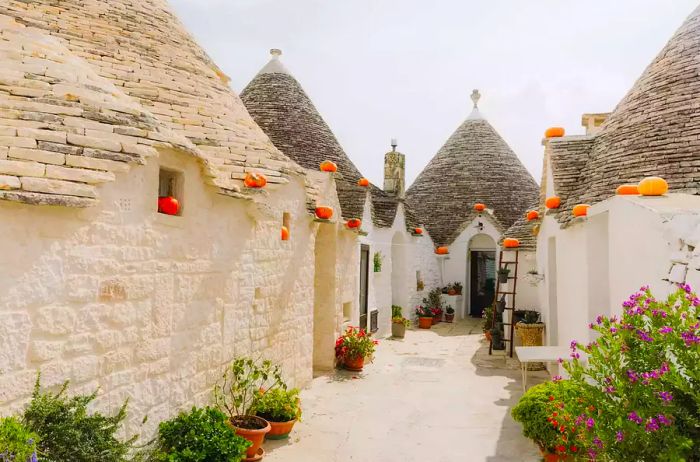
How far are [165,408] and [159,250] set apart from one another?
1560 mm

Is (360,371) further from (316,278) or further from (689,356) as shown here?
(689,356)

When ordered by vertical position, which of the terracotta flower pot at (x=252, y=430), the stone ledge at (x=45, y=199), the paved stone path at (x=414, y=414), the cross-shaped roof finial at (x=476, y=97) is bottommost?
the paved stone path at (x=414, y=414)

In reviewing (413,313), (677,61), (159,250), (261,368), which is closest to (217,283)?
(159,250)

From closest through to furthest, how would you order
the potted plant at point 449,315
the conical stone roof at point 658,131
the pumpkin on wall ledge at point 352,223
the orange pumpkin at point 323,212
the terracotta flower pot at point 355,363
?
1. the conical stone roof at point 658,131
2. the orange pumpkin at point 323,212
3. the terracotta flower pot at point 355,363
4. the pumpkin on wall ledge at point 352,223
5. the potted plant at point 449,315

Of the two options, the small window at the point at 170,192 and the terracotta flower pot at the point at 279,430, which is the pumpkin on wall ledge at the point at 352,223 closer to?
the terracotta flower pot at the point at 279,430

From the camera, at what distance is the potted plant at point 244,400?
598 centimetres

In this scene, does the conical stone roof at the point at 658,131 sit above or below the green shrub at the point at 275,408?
above

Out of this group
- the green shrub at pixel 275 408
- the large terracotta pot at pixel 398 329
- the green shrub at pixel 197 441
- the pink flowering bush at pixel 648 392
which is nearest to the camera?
the pink flowering bush at pixel 648 392

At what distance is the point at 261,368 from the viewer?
7.31m

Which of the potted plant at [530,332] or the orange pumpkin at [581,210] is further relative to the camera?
the potted plant at [530,332]

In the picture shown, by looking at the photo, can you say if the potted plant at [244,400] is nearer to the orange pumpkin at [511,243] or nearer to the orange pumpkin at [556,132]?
the orange pumpkin at [556,132]

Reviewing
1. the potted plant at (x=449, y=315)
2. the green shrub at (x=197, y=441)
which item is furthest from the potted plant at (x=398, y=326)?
the green shrub at (x=197, y=441)

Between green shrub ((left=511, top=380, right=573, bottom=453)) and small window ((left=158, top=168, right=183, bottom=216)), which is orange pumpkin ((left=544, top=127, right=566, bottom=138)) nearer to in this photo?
green shrub ((left=511, top=380, right=573, bottom=453))

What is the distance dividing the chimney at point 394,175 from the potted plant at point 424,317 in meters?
3.66
